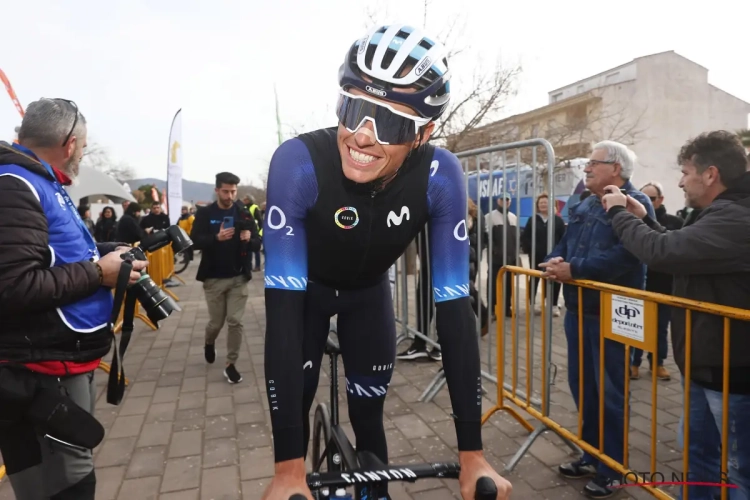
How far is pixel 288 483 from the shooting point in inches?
54.3

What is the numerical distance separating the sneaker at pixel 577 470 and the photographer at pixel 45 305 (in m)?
2.98

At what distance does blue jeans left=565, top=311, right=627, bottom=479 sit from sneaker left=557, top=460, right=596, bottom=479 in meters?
0.05

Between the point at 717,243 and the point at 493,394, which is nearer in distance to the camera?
the point at 717,243

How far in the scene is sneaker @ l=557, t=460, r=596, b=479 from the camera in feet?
11.6

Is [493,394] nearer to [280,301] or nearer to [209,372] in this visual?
[209,372]

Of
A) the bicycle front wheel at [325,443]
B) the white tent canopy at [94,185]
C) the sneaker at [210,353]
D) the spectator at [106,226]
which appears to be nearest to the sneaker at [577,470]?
the bicycle front wheel at [325,443]

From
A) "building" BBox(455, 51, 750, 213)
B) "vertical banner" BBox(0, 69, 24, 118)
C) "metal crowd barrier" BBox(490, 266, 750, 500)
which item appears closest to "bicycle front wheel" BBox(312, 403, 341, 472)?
"metal crowd barrier" BBox(490, 266, 750, 500)

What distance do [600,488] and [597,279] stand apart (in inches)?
54.1

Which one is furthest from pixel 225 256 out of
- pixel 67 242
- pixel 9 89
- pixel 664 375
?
pixel 664 375

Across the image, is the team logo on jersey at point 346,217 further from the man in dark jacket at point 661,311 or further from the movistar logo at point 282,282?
the man in dark jacket at point 661,311

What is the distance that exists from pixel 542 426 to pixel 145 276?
3.06m

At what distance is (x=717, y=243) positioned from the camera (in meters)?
2.54

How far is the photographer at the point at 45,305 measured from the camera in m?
1.90

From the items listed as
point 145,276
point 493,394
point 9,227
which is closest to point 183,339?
point 493,394
